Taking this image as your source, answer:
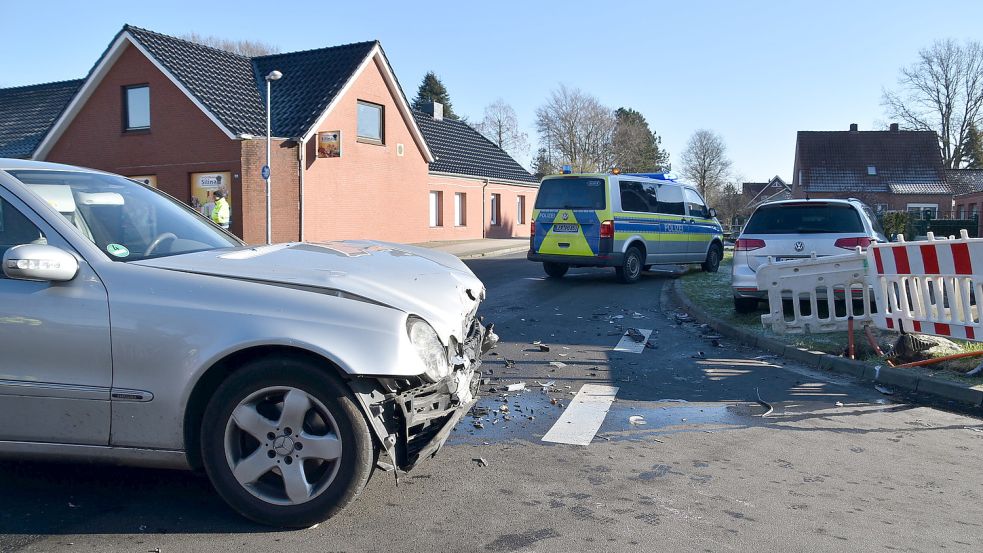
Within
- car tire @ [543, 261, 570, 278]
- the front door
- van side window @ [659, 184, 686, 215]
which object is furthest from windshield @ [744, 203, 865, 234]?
the front door

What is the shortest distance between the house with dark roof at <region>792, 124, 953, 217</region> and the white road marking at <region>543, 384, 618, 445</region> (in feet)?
182

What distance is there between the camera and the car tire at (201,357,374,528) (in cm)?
348

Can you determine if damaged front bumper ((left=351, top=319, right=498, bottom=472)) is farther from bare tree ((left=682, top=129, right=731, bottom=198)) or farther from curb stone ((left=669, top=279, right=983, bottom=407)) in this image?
bare tree ((left=682, top=129, right=731, bottom=198))

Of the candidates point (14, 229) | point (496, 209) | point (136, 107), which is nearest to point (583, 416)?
point (14, 229)

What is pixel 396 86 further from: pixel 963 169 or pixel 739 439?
Answer: pixel 963 169

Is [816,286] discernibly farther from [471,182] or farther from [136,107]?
[471,182]

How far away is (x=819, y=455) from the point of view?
16.1 ft

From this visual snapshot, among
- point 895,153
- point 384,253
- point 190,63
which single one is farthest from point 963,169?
point 384,253

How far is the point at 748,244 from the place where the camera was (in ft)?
33.7

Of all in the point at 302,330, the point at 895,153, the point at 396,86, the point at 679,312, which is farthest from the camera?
the point at 895,153

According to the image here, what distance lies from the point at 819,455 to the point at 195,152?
78.3ft

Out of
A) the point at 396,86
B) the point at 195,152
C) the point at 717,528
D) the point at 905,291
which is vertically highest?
the point at 396,86

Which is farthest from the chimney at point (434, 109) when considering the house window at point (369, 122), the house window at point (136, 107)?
the house window at point (136, 107)

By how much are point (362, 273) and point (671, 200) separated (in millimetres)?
13966
